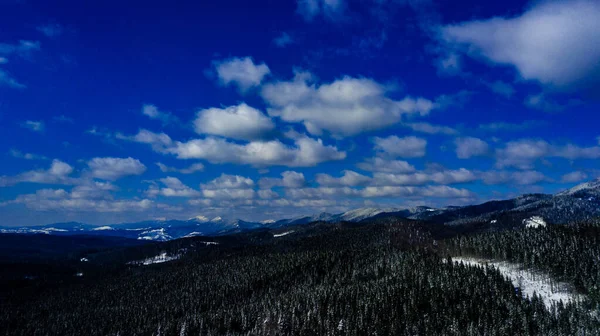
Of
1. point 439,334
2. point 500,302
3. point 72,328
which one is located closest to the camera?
point 439,334

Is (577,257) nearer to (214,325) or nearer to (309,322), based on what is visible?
(309,322)

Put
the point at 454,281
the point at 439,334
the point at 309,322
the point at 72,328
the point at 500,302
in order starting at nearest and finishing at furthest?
the point at 439,334 → the point at 500,302 → the point at 309,322 → the point at 454,281 → the point at 72,328

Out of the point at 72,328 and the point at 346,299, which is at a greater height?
the point at 346,299

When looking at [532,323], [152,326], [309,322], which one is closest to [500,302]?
[532,323]

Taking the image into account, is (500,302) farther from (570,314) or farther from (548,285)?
(548,285)

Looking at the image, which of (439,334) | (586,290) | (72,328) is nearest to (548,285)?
(586,290)

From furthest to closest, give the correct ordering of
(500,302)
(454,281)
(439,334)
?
1. (454,281)
2. (500,302)
3. (439,334)

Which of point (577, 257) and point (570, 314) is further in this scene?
point (577, 257)

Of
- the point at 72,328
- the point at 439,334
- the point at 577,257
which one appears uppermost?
the point at 577,257

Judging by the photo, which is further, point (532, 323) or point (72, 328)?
point (72, 328)
